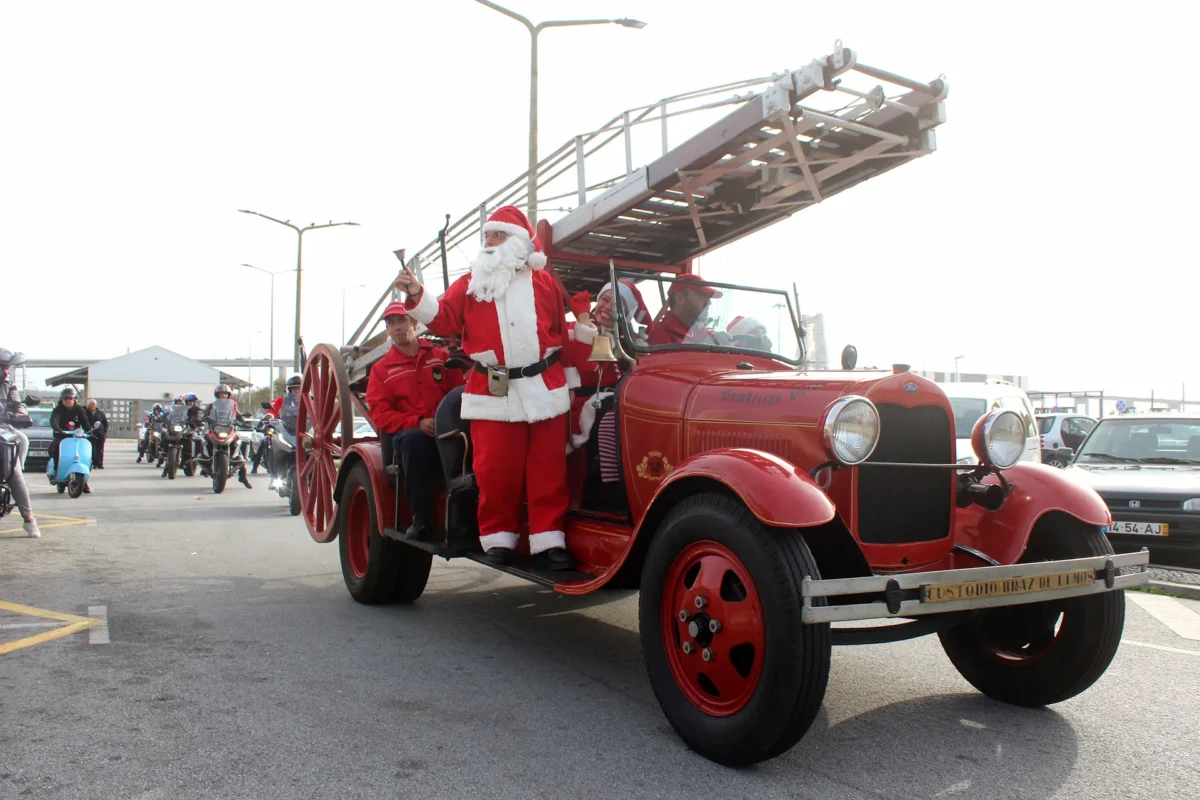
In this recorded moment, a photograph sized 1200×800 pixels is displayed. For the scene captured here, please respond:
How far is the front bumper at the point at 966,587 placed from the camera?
2869mm

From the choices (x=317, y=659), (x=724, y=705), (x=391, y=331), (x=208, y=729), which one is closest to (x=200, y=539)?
(x=391, y=331)

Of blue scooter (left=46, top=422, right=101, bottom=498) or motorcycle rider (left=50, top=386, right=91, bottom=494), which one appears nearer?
blue scooter (left=46, top=422, right=101, bottom=498)

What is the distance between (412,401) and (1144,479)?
21.5 ft

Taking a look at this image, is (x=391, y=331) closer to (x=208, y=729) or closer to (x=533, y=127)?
(x=208, y=729)

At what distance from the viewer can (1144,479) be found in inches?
322

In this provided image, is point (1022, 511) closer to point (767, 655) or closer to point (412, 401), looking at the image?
point (767, 655)

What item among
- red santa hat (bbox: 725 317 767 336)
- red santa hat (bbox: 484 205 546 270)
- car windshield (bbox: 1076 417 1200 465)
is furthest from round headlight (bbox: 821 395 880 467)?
car windshield (bbox: 1076 417 1200 465)

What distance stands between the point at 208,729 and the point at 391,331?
287 centimetres

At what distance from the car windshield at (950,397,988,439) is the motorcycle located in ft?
36.4

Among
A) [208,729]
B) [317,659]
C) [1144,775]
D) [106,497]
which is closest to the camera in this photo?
[1144,775]

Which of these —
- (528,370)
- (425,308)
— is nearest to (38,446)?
(425,308)

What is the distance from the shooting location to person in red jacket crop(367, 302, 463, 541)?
211 inches

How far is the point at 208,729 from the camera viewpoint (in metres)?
3.42

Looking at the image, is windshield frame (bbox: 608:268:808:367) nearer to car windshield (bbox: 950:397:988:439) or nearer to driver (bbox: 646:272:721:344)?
driver (bbox: 646:272:721:344)
